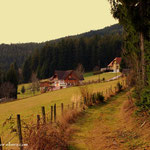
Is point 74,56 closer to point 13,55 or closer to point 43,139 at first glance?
point 13,55

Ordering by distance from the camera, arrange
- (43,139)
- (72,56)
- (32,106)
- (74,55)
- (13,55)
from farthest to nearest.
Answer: (13,55) < (74,55) < (72,56) < (32,106) < (43,139)

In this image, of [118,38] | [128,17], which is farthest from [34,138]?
[118,38]

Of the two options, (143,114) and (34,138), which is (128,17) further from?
(34,138)

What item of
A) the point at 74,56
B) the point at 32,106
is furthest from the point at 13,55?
the point at 32,106

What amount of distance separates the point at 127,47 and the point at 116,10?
237 centimetres

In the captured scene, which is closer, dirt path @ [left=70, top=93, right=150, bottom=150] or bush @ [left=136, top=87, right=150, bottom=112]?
dirt path @ [left=70, top=93, right=150, bottom=150]

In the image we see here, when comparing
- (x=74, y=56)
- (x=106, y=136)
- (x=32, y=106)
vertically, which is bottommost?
(x=32, y=106)

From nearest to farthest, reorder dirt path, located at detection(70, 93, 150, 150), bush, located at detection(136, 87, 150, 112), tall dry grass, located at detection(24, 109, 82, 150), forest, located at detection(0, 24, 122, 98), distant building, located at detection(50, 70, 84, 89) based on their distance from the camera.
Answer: tall dry grass, located at detection(24, 109, 82, 150) → dirt path, located at detection(70, 93, 150, 150) → bush, located at detection(136, 87, 150, 112) → distant building, located at detection(50, 70, 84, 89) → forest, located at detection(0, 24, 122, 98)

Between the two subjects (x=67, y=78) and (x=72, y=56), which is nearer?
(x=67, y=78)

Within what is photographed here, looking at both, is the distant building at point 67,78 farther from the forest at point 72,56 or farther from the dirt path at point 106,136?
the dirt path at point 106,136

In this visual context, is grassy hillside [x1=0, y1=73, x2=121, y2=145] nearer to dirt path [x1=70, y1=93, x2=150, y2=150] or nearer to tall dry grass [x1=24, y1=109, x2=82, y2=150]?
dirt path [x1=70, y1=93, x2=150, y2=150]

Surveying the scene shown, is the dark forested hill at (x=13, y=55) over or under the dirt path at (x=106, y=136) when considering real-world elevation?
over

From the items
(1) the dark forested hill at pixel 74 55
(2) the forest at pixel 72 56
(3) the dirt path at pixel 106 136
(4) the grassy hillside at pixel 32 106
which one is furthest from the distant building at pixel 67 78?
(3) the dirt path at pixel 106 136

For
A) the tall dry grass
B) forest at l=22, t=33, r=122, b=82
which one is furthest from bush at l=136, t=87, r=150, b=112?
forest at l=22, t=33, r=122, b=82
